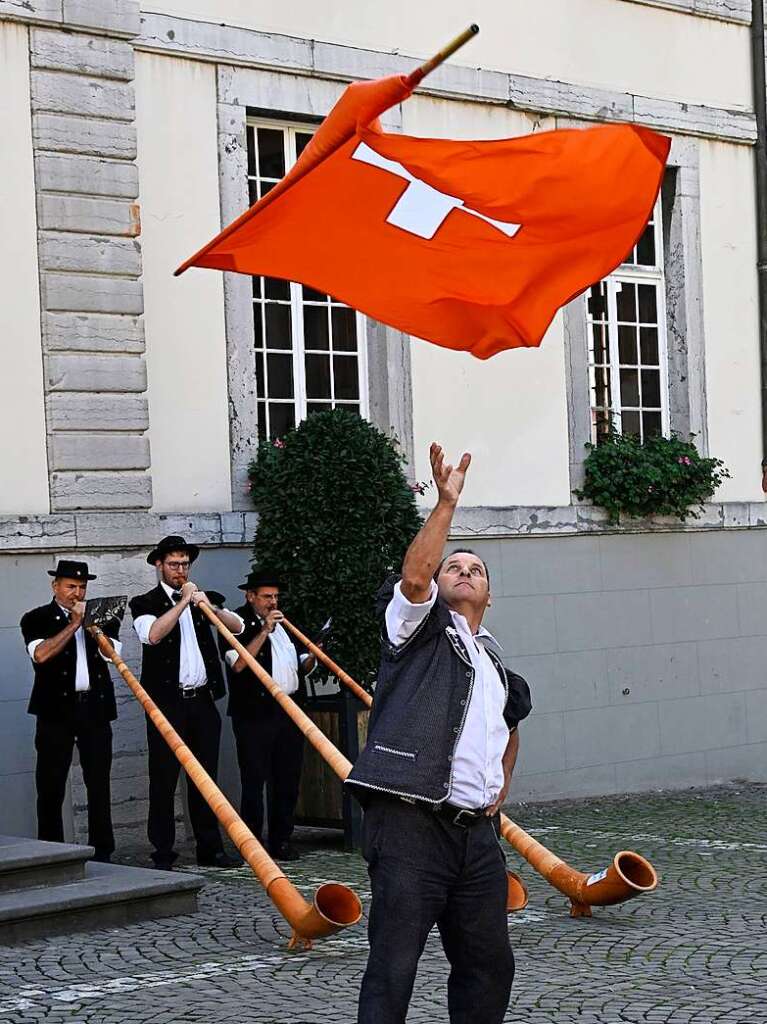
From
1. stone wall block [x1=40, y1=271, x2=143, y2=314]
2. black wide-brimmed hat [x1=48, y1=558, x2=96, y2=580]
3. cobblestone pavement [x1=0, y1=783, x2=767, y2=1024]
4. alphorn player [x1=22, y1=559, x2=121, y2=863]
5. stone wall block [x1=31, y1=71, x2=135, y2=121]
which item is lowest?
cobblestone pavement [x1=0, y1=783, x2=767, y2=1024]

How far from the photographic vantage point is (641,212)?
7.20 meters

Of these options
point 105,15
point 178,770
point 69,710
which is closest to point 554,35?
point 105,15

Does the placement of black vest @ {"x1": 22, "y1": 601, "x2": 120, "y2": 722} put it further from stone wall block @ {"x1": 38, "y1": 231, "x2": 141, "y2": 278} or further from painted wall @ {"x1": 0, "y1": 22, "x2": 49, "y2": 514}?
stone wall block @ {"x1": 38, "y1": 231, "x2": 141, "y2": 278}

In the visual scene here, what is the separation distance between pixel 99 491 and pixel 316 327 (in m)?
2.55

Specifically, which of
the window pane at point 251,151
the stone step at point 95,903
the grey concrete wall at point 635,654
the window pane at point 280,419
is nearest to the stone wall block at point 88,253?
the window pane at point 251,151

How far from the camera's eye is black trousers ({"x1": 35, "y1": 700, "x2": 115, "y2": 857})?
10430mm

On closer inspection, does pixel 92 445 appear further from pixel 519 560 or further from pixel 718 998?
pixel 718 998

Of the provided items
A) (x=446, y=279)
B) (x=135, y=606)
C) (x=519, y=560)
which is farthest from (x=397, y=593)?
(x=519, y=560)

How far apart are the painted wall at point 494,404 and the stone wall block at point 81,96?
8.44 ft

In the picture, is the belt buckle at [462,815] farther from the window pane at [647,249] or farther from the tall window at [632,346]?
the window pane at [647,249]

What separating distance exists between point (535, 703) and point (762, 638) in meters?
2.80

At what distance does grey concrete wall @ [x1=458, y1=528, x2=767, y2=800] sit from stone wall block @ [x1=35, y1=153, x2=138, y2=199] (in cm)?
379

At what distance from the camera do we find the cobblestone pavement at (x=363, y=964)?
22.5 ft

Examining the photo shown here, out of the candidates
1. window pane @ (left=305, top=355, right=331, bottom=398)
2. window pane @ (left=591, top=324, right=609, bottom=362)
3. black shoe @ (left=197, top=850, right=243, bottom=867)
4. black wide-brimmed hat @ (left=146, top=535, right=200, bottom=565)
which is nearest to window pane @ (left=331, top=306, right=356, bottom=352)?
window pane @ (left=305, top=355, right=331, bottom=398)
